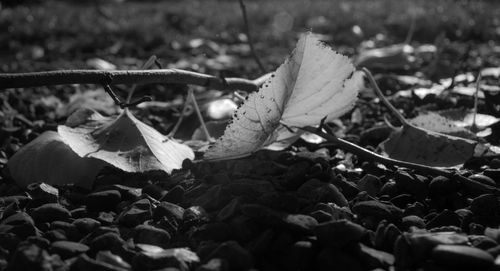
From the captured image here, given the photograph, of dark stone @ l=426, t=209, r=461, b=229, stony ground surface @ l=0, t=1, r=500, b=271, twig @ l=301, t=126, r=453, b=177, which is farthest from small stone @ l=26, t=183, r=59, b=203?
dark stone @ l=426, t=209, r=461, b=229

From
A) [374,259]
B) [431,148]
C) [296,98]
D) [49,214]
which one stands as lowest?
[49,214]

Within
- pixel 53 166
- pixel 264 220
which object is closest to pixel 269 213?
pixel 264 220

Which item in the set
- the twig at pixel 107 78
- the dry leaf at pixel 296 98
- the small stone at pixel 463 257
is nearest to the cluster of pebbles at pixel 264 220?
the small stone at pixel 463 257

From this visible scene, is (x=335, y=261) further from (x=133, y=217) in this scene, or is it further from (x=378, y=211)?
(x=133, y=217)

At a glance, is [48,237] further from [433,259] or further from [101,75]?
[433,259]

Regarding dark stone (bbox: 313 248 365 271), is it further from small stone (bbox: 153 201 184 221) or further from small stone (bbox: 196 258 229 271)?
small stone (bbox: 153 201 184 221)

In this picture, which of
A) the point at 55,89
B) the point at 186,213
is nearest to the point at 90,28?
the point at 55,89
